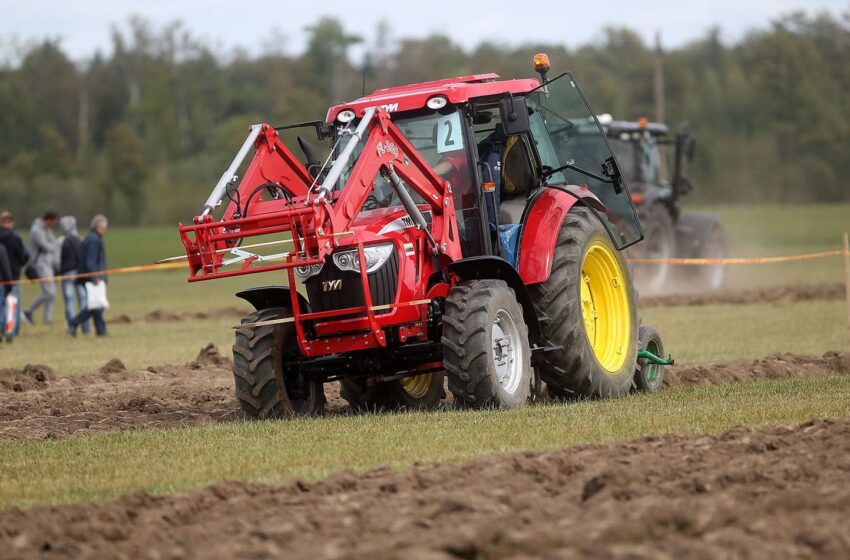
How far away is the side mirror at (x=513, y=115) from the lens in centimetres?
1068

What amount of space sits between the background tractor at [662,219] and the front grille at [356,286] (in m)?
16.5

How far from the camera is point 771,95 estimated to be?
74188mm

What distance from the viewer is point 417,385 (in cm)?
1193

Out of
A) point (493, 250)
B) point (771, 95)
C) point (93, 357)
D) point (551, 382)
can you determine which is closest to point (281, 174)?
point (493, 250)

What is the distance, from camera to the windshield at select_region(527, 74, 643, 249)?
11367 mm

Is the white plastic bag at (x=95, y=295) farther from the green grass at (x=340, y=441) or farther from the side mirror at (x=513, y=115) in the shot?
the side mirror at (x=513, y=115)

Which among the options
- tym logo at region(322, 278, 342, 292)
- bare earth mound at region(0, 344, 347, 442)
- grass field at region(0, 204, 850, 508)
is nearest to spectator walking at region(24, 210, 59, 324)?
grass field at region(0, 204, 850, 508)

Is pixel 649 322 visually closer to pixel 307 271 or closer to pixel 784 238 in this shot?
pixel 307 271

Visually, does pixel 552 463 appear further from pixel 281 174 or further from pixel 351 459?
pixel 281 174

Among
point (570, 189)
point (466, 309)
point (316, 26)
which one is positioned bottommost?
point (466, 309)

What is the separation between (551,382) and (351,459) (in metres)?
3.19

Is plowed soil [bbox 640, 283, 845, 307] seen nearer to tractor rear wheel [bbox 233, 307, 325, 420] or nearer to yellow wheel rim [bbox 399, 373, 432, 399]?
yellow wheel rim [bbox 399, 373, 432, 399]

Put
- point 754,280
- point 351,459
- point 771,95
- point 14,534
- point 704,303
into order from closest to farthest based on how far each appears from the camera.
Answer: point 14,534
point 351,459
point 704,303
point 754,280
point 771,95

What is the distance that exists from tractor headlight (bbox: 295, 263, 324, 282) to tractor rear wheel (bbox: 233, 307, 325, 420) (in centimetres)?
47
